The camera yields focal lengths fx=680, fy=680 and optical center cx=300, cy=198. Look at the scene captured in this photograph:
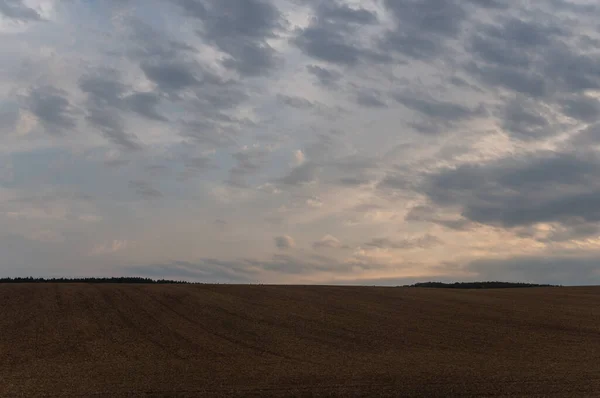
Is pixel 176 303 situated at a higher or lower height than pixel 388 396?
higher

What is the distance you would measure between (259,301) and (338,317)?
6672 mm

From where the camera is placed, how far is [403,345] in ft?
108

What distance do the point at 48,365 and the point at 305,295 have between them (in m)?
23.3

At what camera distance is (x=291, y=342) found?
33.1 meters

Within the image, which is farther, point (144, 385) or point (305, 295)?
point (305, 295)

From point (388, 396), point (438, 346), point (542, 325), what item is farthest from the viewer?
point (542, 325)

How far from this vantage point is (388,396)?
21906 millimetres

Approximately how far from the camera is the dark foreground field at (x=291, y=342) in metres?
23.6

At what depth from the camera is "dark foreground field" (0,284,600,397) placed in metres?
23.6

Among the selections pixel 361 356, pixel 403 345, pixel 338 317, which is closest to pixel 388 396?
pixel 361 356

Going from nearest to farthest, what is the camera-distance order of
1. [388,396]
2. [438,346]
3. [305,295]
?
[388,396]
[438,346]
[305,295]

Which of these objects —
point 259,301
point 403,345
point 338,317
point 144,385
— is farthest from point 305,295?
point 144,385

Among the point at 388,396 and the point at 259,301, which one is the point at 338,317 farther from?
the point at 388,396

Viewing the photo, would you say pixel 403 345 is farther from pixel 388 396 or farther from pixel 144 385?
pixel 144 385
